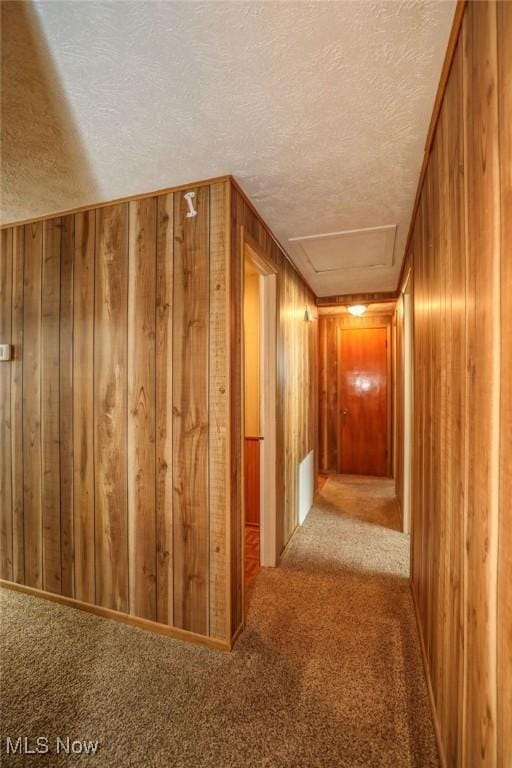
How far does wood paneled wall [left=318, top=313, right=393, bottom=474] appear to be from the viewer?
18.1 ft

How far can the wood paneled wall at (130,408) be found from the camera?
1.80 meters

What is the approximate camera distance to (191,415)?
1.84m

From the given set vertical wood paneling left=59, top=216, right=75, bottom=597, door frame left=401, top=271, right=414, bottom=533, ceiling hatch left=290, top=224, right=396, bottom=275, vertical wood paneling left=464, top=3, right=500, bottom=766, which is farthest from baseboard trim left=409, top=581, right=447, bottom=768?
ceiling hatch left=290, top=224, right=396, bottom=275

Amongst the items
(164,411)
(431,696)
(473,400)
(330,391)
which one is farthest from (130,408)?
(330,391)

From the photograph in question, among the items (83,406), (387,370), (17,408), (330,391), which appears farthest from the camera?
(330,391)

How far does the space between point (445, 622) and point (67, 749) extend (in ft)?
4.90

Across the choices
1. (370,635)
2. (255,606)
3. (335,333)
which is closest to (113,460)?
(255,606)

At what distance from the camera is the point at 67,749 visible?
1293 millimetres

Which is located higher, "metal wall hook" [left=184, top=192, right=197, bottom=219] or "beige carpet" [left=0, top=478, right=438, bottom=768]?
"metal wall hook" [left=184, top=192, right=197, bottom=219]

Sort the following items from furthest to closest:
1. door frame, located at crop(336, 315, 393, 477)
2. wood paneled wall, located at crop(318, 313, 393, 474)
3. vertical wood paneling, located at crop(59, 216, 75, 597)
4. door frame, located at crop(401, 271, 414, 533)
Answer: wood paneled wall, located at crop(318, 313, 393, 474) → door frame, located at crop(336, 315, 393, 477) → door frame, located at crop(401, 271, 414, 533) → vertical wood paneling, located at crop(59, 216, 75, 597)

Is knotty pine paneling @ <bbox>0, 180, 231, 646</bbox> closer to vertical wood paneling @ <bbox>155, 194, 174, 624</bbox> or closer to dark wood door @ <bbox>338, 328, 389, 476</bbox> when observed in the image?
vertical wood paneling @ <bbox>155, 194, 174, 624</bbox>

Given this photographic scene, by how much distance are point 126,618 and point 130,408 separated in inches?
48.2

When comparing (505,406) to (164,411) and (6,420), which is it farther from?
(6,420)

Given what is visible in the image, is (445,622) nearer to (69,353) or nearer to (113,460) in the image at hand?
(113,460)
